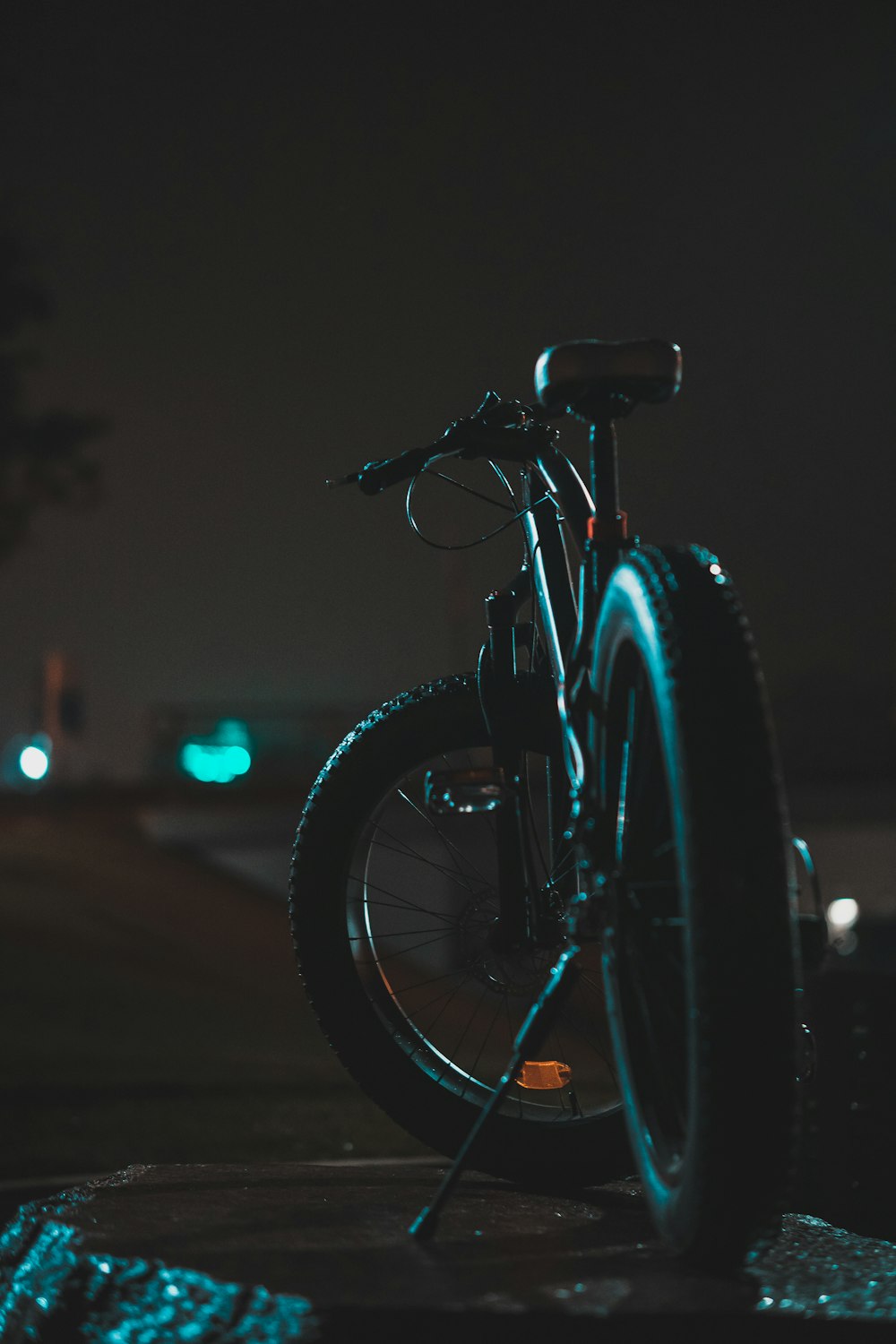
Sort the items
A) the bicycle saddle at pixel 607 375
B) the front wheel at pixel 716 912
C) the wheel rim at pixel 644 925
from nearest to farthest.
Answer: the front wheel at pixel 716 912 → the wheel rim at pixel 644 925 → the bicycle saddle at pixel 607 375

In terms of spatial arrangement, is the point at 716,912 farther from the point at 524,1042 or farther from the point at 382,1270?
the point at 382,1270

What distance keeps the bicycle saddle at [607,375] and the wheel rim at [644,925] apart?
493 millimetres

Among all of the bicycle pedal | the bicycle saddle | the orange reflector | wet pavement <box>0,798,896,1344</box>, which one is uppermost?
the bicycle saddle

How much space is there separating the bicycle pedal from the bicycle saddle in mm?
672

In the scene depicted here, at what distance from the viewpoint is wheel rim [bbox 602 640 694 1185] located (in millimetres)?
2381

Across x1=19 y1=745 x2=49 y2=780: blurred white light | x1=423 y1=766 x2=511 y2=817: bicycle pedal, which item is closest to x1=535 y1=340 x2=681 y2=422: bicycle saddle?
x1=423 y1=766 x2=511 y2=817: bicycle pedal

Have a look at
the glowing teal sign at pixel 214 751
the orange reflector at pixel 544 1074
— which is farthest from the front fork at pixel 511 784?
the glowing teal sign at pixel 214 751

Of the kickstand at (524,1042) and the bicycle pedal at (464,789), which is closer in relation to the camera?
the kickstand at (524,1042)

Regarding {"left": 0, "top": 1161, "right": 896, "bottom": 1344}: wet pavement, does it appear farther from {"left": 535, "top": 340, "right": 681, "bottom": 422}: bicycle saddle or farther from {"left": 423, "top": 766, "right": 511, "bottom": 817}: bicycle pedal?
{"left": 535, "top": 340, "right": 681, "bottom": 422}: bicycle saddle

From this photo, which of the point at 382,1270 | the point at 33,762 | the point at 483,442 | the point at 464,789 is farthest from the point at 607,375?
the point at 33,762

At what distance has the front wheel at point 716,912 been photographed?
2043 millimetres

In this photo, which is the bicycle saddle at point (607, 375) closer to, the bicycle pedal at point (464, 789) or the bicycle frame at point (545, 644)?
the bicycle frame at point (545, 644)

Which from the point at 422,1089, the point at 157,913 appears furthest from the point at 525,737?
the point at 157,913

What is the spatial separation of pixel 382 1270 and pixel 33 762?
25.7 meters
